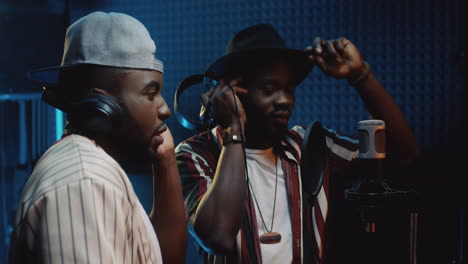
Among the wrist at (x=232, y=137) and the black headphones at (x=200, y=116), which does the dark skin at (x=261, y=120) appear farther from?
the black headphones at (x=200, y=116)

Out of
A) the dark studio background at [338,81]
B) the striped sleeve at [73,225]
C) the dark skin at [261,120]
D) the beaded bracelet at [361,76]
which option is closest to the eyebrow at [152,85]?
the striped sleeve at [73,225]

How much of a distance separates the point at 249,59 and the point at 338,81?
27.6 inches

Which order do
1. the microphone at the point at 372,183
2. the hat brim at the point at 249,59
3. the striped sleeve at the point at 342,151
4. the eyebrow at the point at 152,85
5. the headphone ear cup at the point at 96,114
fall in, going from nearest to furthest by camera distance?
the headphone ear cup at the point at 96,114 < the eyebrow at the point at 152,85 < the microphone at the point at 372,183 < the hat brim at the point at 249,59 < the striped sleeve at the point at 342,151

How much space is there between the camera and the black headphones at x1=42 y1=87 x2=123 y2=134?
3.47 feet

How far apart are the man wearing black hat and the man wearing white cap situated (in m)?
0.53

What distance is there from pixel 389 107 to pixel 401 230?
757 millimetres

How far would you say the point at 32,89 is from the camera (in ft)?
9.24

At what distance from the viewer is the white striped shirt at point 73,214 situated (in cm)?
81

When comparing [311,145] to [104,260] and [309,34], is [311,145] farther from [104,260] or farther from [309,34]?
[104,260]

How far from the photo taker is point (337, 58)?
6.38 ft

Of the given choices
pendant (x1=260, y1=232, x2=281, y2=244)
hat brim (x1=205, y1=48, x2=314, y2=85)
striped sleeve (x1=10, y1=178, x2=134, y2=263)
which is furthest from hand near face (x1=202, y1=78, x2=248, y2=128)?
striped sleeve (x1=10, y1=178, x2=134, y2=263)

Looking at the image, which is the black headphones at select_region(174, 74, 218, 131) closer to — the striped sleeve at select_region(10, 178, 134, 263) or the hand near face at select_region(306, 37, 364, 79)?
the hand near face at select_region(306, 37, 364, 79)

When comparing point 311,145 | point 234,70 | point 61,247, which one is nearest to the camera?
point 61,247

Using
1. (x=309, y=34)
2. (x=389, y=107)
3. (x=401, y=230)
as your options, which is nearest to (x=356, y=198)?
(x=389, y=107)
